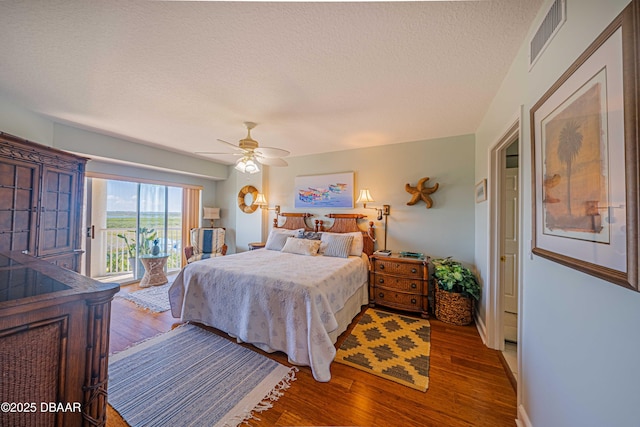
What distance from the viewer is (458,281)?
8.77ft

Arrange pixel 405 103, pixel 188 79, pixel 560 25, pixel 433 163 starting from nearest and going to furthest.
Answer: pixel 560 25, pixel 188 79, pixel 405 103, pixel 433 163

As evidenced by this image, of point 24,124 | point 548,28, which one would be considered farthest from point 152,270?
point 548,28

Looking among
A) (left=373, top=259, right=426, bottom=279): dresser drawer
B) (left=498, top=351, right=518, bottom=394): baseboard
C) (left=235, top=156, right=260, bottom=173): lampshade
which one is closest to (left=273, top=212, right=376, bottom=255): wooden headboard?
(left=373, top=259, right=426, bottom=279): dresser drawer

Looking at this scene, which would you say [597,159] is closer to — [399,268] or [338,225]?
[399,268]

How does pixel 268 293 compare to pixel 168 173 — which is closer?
pixel 268 293

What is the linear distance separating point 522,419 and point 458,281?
143cm

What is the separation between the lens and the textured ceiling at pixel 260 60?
50.6 inches

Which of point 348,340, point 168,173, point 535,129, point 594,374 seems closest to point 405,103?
point 535,129

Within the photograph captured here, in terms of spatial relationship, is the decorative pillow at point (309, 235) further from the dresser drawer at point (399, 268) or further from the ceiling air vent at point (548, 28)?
the ceiling air vent at point (548, 28)

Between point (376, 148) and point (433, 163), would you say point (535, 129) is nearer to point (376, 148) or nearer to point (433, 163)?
point (433, 163)

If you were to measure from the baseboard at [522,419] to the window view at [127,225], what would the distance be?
529 centimetres

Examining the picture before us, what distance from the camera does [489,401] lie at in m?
1.61

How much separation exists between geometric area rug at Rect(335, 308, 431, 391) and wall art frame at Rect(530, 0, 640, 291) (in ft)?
4.73

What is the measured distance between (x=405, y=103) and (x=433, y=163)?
1.38 metres
